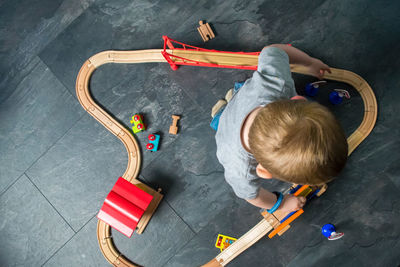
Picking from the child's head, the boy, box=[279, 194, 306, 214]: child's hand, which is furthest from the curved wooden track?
the child's head

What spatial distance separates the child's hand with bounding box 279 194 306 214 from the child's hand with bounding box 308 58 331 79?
488 mm

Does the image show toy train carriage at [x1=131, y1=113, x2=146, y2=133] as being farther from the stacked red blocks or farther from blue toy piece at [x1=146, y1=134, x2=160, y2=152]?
the stacked red blocks

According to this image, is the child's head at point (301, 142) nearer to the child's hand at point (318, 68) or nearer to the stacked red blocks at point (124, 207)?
the child's hand at point (318, 68)

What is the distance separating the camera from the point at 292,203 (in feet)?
3.33

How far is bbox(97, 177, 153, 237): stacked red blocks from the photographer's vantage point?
107 cm

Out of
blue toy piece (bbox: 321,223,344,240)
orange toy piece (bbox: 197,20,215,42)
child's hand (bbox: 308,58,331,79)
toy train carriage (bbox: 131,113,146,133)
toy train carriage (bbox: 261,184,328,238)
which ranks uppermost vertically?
orange toy piece (bbox: 197,20,215,42)

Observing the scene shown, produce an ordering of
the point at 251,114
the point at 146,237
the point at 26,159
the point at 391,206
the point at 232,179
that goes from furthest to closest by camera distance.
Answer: the point at 26,159
the point at 146,237
the point at 391,206
the point at 232,179
the point at 251,114

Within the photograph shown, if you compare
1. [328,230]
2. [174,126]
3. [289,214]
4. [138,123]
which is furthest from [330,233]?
[138,123]

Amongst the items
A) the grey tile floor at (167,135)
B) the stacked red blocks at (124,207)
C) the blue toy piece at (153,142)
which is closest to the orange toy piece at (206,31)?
the grey tile floor at (167,135)

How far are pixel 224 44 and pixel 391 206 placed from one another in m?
0.97

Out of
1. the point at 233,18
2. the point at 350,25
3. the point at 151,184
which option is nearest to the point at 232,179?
the point at 151,184

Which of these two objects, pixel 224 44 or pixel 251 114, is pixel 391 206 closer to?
pixel 251 114

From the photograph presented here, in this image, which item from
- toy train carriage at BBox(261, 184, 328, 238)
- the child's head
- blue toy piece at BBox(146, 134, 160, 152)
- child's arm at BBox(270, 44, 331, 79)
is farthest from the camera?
blue toy piece at BBox(146, 134, 160, 152)

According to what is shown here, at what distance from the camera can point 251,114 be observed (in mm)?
700
